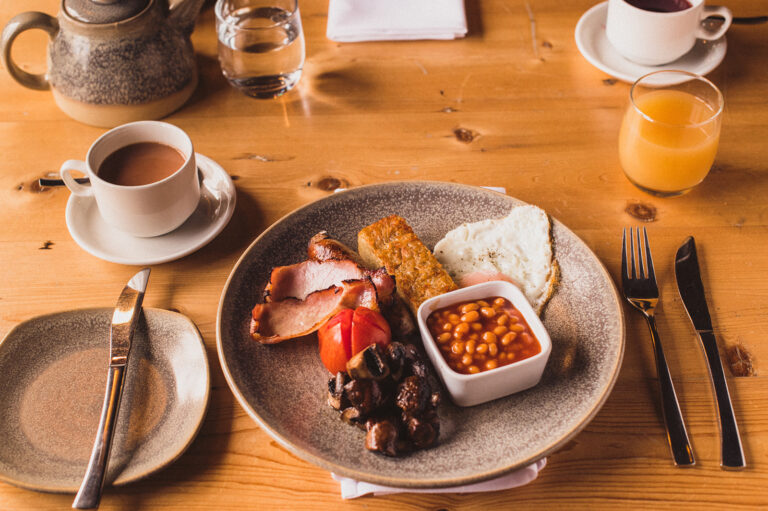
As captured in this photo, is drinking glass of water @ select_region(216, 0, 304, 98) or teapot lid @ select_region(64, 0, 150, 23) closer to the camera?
teapot lid @ select_region(64, 0, 150, 23)

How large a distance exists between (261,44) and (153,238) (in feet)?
2.34

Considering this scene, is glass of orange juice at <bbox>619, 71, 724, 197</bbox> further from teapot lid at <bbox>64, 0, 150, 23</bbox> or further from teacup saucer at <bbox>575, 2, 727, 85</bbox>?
teapot lid at <bbox>64, 0, 150, 23</bbox>

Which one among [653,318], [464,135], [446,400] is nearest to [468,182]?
[464,135]

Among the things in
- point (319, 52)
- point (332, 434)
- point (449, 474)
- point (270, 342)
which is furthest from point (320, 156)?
point (449, 474)

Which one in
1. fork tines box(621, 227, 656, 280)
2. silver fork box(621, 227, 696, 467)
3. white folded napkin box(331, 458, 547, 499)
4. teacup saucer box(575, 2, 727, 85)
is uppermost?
teacup saucer box(575, 2, 727, 85)

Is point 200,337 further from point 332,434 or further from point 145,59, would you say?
point 145,59

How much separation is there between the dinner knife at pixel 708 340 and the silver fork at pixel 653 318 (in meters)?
0.07

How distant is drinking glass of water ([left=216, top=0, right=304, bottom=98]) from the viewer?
1.90m

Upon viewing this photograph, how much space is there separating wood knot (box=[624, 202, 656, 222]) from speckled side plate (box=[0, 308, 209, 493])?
111 cm

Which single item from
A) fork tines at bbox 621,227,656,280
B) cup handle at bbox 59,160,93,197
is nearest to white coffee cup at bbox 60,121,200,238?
cup handle at bbox 59,160,93,197

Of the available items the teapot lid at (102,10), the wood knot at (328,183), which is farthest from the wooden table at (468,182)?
the teapot lid at (102,10)

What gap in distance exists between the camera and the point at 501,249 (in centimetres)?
148

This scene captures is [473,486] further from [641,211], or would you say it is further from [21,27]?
[21,27]

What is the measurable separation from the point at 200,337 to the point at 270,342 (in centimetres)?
14
